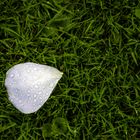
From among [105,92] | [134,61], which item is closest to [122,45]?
[134,61]

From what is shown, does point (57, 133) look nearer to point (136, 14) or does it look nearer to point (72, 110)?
point (72, 110)

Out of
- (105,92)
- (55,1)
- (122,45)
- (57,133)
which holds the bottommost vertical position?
(57,133)

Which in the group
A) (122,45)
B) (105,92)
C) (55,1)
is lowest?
(105,92)

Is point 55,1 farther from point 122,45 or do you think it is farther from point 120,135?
point 120,135

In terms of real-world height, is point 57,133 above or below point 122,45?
below

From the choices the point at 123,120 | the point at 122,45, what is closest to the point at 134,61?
the point at 122,45

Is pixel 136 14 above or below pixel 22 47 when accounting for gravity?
above
